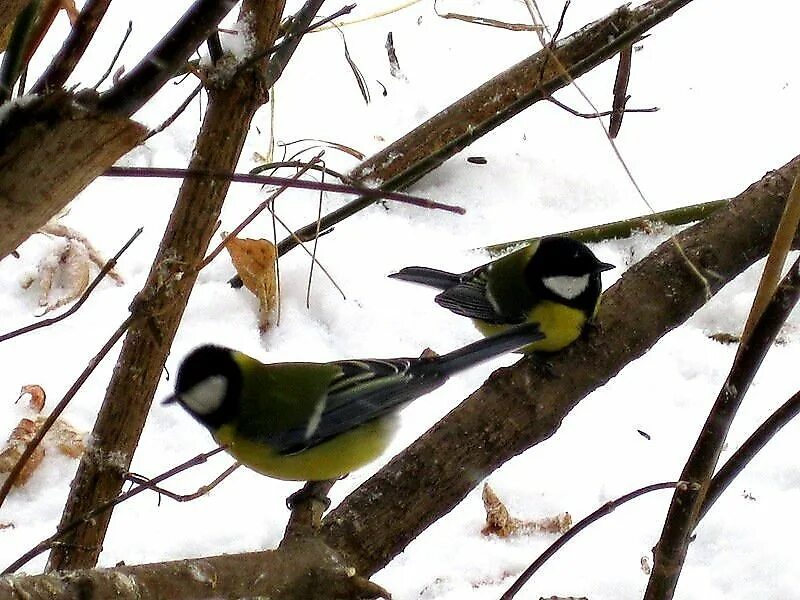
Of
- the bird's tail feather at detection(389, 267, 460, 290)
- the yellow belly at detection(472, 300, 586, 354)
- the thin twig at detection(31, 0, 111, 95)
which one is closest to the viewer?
the thin twig at detection(31, 0, 111, 95)

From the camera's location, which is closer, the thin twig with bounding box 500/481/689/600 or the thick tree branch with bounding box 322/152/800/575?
the thin twig with bounding box 500/481/689/600

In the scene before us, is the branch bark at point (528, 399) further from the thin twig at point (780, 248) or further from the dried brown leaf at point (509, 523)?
the thin twig at point (780, 248)

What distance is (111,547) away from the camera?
2.30 metres

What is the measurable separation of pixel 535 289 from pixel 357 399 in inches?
Result: 26.0

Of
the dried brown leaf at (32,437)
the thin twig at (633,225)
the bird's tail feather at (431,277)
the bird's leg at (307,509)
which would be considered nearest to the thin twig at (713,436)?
the bird's leg at (307,509)

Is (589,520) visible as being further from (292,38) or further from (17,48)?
(292,38)

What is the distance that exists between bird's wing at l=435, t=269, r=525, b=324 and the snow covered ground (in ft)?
1.33

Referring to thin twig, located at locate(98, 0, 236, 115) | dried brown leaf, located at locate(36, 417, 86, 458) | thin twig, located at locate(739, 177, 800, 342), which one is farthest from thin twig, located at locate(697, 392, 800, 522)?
dried brown leaf, located at locate(36, 417, 86, 458)

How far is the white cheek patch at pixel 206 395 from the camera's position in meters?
1.93

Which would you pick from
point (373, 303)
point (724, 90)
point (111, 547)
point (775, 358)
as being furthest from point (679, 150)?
point (111, 547)

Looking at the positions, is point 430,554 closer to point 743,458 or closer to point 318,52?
point 743,458

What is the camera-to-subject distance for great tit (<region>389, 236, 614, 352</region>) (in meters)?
2.04

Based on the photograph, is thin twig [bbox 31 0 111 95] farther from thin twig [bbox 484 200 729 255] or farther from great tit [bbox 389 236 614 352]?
thin twig [bbox 484 200 729 255]

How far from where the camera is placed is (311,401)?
6.68 ft
